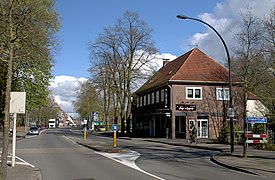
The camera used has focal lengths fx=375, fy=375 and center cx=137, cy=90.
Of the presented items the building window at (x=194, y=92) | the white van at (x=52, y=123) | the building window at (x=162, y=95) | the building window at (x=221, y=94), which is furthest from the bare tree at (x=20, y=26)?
the white van at (x=52, y=123)

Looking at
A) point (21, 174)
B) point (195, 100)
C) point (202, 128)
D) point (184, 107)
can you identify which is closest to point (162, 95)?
point (195, 100)

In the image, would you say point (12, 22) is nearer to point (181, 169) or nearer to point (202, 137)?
point (181, 169)

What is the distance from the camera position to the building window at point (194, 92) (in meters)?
42.3

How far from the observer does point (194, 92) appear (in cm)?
4244

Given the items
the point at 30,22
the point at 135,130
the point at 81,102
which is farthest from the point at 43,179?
the point at 81,102

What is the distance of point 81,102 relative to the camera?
85562mm

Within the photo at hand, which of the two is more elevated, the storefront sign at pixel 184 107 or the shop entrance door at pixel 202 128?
the storefront sign at pixel 184 107

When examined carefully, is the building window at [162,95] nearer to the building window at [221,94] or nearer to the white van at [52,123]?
the building window at [221,94]

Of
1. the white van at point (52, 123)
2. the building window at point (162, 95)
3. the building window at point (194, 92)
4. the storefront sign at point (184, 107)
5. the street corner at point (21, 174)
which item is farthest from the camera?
the white van at point (52, 123)

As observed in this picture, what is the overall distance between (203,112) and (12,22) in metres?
33.3

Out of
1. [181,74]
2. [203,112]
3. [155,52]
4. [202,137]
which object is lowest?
[202,137]

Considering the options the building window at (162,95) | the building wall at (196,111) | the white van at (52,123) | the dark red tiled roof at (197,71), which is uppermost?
the dark red tiled roof at (197,71)

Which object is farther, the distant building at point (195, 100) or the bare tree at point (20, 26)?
the distant building at point (195, 100)

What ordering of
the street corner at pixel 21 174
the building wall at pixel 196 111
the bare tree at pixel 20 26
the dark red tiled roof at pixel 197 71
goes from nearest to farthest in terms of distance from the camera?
the bare tree at pixel 20 26 → the street corner at pixel 21 174 → the building wall at pixel 196 111 → the dark red tiled roof at pixel 197 71
